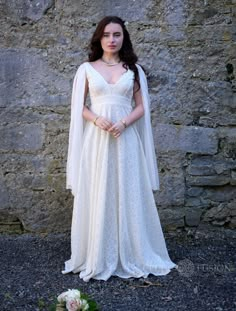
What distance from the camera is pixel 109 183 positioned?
10.7 feet

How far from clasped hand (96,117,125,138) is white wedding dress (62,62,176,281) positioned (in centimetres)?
7

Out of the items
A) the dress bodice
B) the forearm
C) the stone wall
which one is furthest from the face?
the stone wall

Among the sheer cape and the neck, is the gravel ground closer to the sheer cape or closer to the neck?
the sheer cape

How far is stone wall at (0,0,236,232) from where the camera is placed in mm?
4031

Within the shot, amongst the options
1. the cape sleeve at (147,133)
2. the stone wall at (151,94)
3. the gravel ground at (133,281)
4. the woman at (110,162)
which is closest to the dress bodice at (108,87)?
the woman at (110,162)

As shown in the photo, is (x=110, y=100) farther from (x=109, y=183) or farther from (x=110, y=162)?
(x=109, y=183)

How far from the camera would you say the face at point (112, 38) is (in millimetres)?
3209

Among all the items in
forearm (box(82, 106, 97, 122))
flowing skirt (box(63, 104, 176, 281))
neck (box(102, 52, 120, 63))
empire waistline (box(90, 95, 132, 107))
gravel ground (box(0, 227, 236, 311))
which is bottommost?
gravel ground (box(0, 227, 236, 311))

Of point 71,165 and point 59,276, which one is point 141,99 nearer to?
point 71,165

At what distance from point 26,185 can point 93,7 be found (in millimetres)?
1635

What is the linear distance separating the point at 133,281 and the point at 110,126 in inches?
42.2

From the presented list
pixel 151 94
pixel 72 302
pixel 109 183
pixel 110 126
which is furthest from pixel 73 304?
pixel 151 94

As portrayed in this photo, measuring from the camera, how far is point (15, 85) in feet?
13.5

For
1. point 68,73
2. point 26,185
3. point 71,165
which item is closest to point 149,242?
point 71,165
